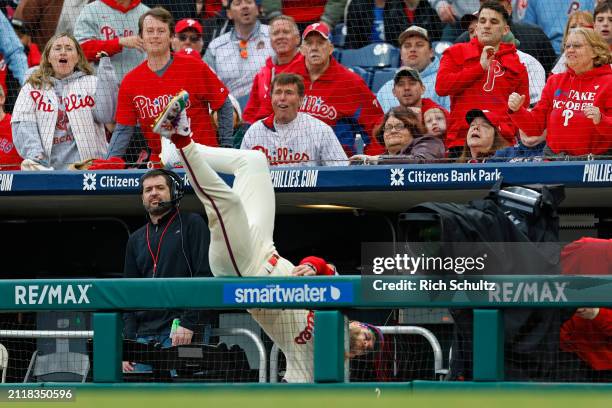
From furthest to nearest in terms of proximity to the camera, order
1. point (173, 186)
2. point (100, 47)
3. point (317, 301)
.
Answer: point (100, 47) → point (173, 186) → point (317, 301)

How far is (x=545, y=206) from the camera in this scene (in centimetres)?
516

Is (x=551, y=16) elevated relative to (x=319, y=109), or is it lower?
elevated

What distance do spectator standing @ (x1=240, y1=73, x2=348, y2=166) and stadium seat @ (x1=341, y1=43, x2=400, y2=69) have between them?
1625 mm

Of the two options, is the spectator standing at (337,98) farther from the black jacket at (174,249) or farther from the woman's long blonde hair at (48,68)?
the black jacket at (174,249)

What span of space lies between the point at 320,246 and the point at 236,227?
325cm

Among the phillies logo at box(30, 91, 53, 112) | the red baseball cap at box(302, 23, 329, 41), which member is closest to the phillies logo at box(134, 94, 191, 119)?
the phillies logo at box(30, 91, 53, 112)

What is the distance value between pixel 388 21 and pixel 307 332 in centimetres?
503

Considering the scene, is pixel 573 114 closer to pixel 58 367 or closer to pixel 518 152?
pixel 518 152

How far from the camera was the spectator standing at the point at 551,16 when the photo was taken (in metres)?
9.55

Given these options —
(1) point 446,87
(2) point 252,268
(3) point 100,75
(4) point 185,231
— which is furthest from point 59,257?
(2) point 252,268

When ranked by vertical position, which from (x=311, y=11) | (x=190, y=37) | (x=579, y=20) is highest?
(x=311, y=11)

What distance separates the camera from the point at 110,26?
956cm

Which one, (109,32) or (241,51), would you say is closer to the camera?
(109,32)

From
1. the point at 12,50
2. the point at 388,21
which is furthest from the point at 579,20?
the point at 12,50
